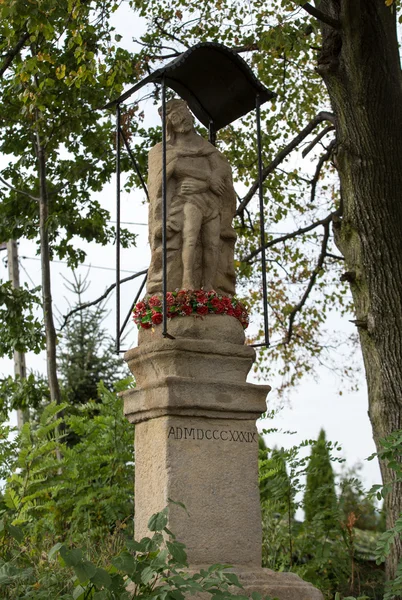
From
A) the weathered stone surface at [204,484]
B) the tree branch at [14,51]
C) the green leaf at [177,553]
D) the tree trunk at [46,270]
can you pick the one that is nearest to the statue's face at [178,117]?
the weathered stone surface at [204,484]

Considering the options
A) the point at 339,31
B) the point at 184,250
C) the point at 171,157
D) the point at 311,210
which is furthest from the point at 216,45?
the point at 311,210

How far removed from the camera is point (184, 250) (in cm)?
746

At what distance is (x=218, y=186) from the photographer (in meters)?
7.78

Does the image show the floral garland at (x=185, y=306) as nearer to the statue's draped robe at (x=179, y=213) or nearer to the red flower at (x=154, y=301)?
the red flower at (x=154, y=301)

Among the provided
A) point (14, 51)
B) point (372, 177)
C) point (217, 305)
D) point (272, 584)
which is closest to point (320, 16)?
point (372, 177)

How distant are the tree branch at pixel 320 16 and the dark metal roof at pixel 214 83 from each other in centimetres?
160

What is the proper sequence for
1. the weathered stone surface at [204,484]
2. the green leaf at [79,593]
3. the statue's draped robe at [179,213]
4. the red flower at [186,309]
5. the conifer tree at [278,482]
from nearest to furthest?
the green leaf at [79,593]
the weathered stone surface at [204,484]
the red flower at [186,309]
the statue's draped robe at [179,213]
the conifer tree at [278,482]

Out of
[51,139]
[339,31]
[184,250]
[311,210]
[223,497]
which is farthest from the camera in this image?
[311,210]

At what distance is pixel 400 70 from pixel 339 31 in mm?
903

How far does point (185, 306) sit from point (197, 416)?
0.89m

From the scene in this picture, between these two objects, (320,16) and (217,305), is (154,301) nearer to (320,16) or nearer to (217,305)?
(217,305)

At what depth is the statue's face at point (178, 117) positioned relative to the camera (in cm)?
782

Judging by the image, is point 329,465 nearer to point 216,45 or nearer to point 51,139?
point 51,139

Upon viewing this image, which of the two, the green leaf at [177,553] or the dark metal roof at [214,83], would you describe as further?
the dark metal roof at [214,83]
